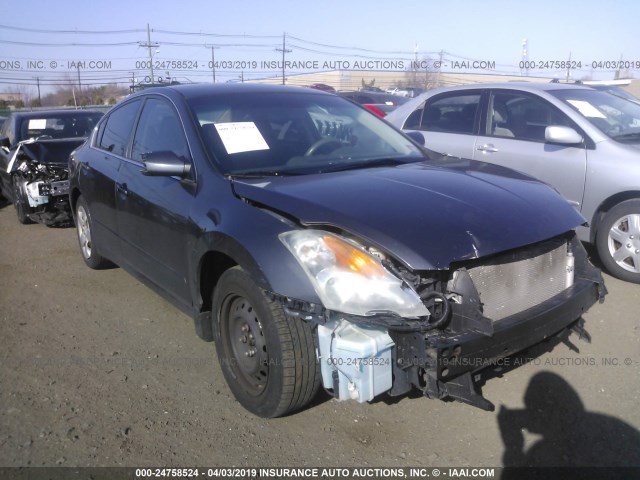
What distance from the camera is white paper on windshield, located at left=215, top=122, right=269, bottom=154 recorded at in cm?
332

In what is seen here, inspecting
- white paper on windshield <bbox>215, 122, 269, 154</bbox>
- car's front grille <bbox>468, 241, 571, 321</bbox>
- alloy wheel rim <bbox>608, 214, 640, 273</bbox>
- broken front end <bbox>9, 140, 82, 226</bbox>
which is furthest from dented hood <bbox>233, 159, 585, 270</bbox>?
broken front end <bbox>9, 140, 82, 226</bbox>

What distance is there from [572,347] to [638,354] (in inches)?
24.2

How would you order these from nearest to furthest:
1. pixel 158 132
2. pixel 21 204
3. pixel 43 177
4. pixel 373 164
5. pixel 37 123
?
pixel 373 164
pixel 158 132
pixel 43 177
pixel 21 204
pixel 37 123

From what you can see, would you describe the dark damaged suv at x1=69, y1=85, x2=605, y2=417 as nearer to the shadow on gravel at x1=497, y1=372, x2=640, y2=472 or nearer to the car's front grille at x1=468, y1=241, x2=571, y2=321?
the car's front grille at x1=468, y1=241, x2=571, y2=321

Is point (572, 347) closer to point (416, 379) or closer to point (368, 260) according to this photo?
point (416, 379)

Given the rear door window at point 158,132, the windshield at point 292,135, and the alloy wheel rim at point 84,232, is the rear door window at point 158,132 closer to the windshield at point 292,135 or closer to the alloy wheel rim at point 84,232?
the windshield at point 292,135

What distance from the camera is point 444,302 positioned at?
238cm

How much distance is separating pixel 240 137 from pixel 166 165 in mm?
485

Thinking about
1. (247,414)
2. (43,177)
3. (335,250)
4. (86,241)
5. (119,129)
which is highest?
(119,129)

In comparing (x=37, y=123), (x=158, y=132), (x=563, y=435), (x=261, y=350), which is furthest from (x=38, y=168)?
(x=563, y=435)

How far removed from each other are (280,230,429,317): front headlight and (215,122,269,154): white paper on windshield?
1.05 metres

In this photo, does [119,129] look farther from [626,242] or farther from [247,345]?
[626,242]

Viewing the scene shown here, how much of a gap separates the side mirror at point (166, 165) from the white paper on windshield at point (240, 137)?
11.1 inches

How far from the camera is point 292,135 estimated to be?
143 inches
